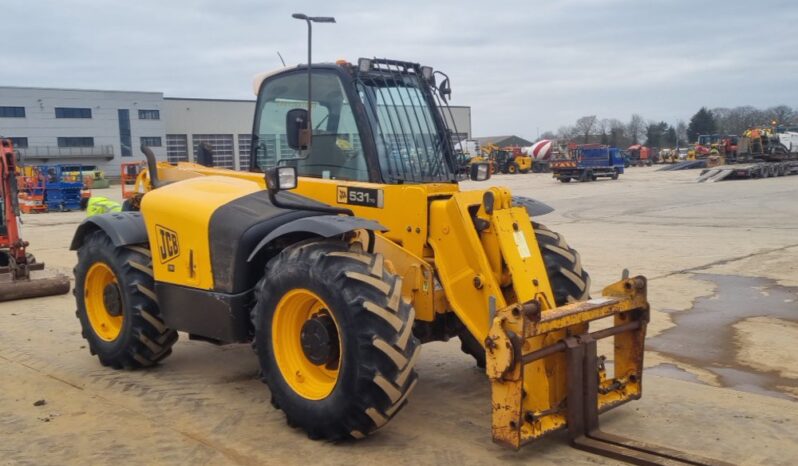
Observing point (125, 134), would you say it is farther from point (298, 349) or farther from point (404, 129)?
point (298, 349)

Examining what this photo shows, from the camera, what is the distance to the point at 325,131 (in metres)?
5.71

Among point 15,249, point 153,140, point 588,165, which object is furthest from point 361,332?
point 153,140

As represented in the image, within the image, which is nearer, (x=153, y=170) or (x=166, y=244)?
(x=166, y=244)

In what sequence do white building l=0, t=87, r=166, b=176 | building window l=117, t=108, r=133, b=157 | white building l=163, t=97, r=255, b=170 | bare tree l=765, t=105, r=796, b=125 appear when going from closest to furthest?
white building l=163, t=97, r=255, b=170, white building l=0, t=87, r=166, b=176, building window l=117, t=108, r=133, b=157, bare tree l=765, t=105, r=796, b=125

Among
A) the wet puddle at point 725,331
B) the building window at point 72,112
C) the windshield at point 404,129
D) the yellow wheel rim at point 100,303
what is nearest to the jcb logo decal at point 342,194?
the windshield at point 404,129

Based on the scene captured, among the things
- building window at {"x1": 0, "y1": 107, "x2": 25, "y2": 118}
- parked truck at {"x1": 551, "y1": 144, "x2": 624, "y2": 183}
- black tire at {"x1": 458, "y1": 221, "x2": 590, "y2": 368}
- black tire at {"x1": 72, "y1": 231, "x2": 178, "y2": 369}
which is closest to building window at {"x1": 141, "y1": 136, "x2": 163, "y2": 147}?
building window at {"x1": 0, "y1": 107, "x2": 25, "y2": 118}

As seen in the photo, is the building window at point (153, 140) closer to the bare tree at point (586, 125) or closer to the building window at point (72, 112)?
the building window at point (72, 112)

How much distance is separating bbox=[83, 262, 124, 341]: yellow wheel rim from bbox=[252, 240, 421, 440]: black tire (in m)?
2.68

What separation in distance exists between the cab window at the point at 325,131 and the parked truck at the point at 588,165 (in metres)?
39.3

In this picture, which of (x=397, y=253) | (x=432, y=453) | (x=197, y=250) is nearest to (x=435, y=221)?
(x=397, y=253)

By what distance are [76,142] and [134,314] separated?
69.5 meters

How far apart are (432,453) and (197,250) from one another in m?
2.36

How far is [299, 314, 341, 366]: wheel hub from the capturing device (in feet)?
15.6

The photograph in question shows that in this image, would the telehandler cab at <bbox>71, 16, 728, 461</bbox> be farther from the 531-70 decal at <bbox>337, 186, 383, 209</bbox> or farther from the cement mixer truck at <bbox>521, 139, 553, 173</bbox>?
the cement mixer truck at <bbox>521, 139, 553, 173</bbox>
